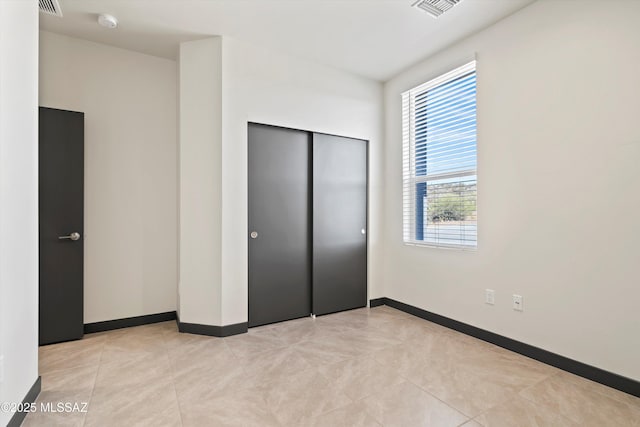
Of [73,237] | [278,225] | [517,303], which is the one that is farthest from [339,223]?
[73,237]

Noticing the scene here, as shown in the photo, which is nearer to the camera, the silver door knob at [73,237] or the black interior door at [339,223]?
the silver door knob at [73,237]

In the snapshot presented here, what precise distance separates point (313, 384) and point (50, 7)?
11.6 ft

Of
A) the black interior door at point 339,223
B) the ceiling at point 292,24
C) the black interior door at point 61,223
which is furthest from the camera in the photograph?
the black interior door at point 339,223

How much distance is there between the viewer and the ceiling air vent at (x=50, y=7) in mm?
2395

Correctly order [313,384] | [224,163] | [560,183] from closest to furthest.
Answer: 1. [313,384]
2. [560,183]
3. [224,163]

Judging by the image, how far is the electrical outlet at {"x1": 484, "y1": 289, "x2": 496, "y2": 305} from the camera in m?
2.81

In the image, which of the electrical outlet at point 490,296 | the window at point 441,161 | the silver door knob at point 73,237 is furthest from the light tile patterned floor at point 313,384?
the window at point 441,161

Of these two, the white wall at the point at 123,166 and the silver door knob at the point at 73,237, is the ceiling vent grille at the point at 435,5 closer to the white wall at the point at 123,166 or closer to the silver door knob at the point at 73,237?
the white wall at the point at 123,166

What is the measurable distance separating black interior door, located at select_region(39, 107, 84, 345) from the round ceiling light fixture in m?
0.82

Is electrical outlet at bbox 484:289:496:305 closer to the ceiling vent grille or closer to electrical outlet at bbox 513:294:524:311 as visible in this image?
electrical outlet at bbox 513:294:524:311

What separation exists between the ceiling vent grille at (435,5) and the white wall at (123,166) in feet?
8.54

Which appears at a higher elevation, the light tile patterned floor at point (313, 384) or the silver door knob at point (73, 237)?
the silver door knob at point (73, 237)

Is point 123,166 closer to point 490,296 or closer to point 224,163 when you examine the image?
point 224,163

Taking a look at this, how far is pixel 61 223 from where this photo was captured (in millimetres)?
2803
